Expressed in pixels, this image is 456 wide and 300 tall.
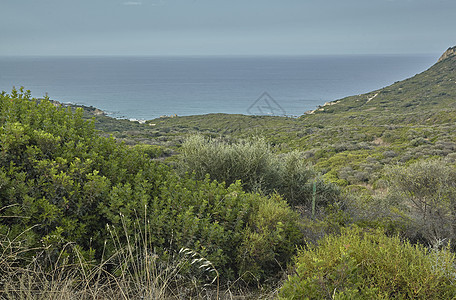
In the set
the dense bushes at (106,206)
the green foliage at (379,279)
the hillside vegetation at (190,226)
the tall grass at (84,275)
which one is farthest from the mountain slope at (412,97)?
the tall grass at (84,275)

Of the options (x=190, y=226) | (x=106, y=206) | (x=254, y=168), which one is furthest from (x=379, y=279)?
(x=254, y=168)

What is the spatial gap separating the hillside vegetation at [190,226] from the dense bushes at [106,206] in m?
0.02

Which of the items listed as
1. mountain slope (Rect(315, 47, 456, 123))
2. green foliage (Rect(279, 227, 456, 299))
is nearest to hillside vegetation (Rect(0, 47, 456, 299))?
green foliage (Rect(279, 227, 456, 299))

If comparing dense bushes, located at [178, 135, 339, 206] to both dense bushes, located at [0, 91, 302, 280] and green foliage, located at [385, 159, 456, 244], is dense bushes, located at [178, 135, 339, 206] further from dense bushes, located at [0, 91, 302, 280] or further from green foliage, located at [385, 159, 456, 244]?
dense bushes, located at [0, 91, 302, 280]

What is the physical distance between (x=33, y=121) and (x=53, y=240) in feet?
6.63

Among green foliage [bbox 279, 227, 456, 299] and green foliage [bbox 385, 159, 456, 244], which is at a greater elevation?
green foliage [bbox 279, 227, 456, 299]

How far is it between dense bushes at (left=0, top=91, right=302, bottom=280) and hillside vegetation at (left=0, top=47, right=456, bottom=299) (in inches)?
0.7

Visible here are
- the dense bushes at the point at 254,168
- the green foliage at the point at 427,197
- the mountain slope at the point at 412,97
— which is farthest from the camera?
the mountain slope at the point at 412,97

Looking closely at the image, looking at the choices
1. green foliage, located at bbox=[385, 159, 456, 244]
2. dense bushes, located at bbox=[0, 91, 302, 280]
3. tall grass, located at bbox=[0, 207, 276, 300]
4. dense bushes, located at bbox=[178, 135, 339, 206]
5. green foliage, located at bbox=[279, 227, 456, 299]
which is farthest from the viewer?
dense bushes, located at bbox=[178, 135, 339, 206]

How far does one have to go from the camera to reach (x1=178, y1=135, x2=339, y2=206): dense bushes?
662cm

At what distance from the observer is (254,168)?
672 centimetres

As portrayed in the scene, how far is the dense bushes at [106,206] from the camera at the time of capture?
3051 millimetres

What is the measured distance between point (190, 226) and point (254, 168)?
3.47m

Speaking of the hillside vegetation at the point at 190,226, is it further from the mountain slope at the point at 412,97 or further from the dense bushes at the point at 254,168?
the mountain slope at the point at 412,97
